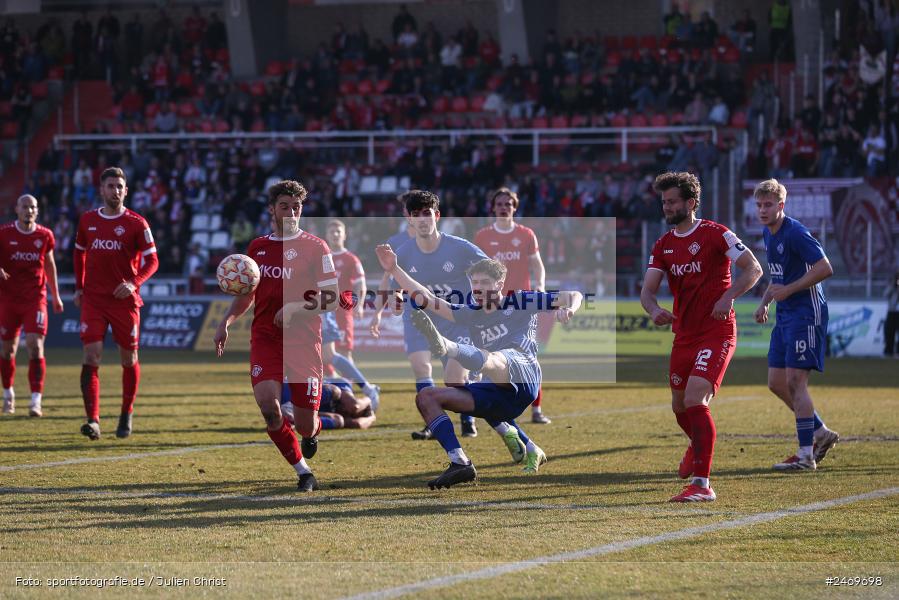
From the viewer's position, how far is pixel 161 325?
30.4 meters

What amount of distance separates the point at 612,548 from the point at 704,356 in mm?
2442

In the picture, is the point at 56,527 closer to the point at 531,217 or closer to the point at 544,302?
the point at 544,302

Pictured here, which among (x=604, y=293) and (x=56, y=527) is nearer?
(x=56, y=527)

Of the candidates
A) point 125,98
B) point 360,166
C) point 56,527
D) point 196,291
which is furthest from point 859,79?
point 56,527

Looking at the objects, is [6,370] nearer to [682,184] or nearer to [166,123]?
[682,184]

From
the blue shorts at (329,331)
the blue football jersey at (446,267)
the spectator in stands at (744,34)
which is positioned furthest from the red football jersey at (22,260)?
the spectator in stands at (744,34)

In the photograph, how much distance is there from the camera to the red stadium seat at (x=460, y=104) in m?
36.2

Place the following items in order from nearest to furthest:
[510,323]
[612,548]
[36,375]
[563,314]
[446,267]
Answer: [612,548]
[563,314]
[510,323]
[446,267]
[36,375]

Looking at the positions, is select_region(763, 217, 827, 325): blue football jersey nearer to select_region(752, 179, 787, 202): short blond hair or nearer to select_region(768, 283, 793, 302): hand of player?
select_region(768, 283, 793, 302): hand of player

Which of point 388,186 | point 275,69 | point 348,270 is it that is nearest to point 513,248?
point 348,270

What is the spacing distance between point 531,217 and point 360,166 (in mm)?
5969

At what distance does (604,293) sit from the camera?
2820cm

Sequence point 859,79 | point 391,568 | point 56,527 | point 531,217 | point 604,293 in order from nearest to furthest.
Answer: point 391,568 → point 56,527 → point 604,293 → point 531,217 → point 859,79

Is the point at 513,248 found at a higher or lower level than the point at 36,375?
higher
